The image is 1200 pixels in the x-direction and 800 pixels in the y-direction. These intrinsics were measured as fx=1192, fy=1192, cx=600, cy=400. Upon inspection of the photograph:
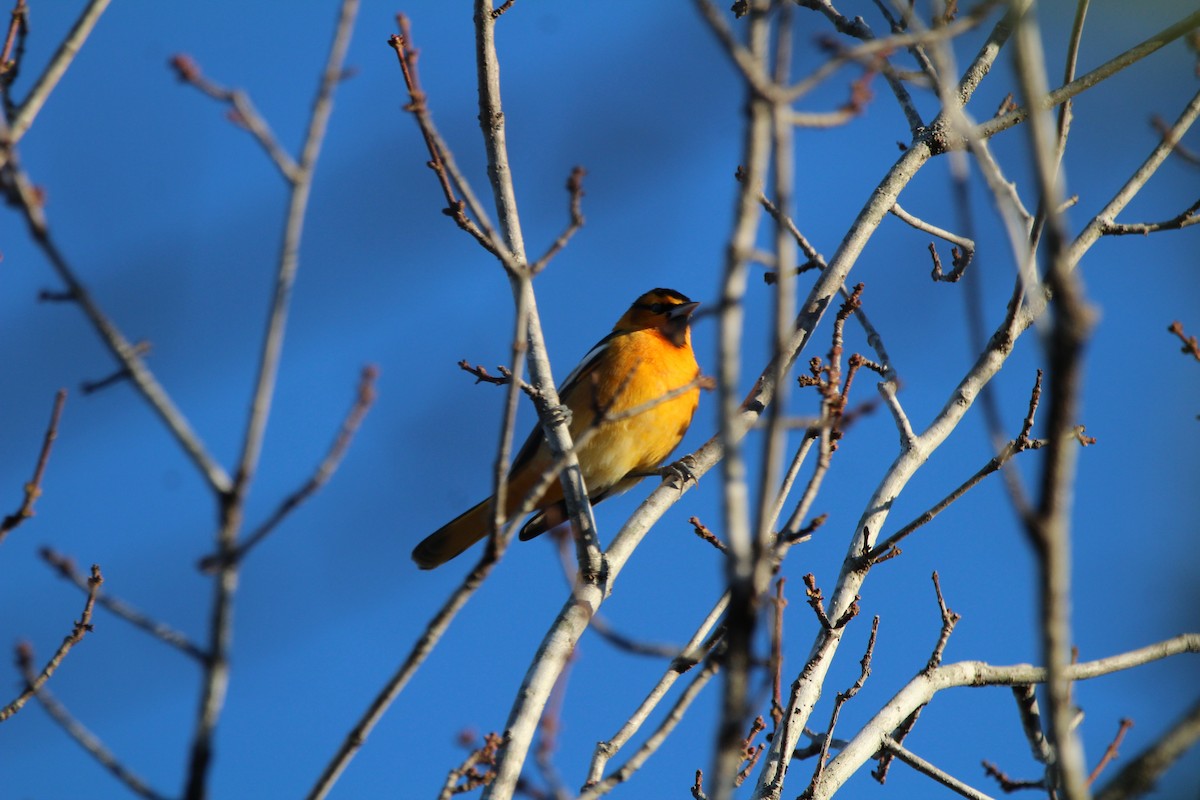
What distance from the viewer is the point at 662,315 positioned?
306 inches

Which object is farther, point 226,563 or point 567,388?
point 567,388

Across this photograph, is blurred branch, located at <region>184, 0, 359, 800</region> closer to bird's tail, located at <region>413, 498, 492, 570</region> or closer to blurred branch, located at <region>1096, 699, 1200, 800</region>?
blurred branch, located at <region>1096, 699, 1200, 800</region>

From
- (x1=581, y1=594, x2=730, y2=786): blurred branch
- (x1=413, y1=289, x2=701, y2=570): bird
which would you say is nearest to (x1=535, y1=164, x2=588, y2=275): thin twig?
(x1=581, y1=594, x2=730, y2=786): blurred branch

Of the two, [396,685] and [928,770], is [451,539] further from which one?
[396,685]

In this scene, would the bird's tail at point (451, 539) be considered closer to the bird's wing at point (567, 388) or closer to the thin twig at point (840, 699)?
the bird's wing at point (567, 388)

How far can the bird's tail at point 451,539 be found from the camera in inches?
253

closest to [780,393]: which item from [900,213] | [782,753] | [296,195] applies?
[296,195]

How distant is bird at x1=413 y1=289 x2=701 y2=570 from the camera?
6457 mm

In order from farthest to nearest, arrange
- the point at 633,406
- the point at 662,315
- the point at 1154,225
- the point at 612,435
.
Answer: the point at 662,315 < the point at 612,435 < the point at 633,406 < the point at 1154,225

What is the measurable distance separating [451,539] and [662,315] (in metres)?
2.19

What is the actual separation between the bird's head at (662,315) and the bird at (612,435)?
0.24 feet

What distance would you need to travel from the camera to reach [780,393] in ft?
5.58

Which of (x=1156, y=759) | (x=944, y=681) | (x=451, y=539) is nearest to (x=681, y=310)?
(x=451, y=539)

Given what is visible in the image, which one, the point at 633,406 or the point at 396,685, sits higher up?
the point at 633,406
